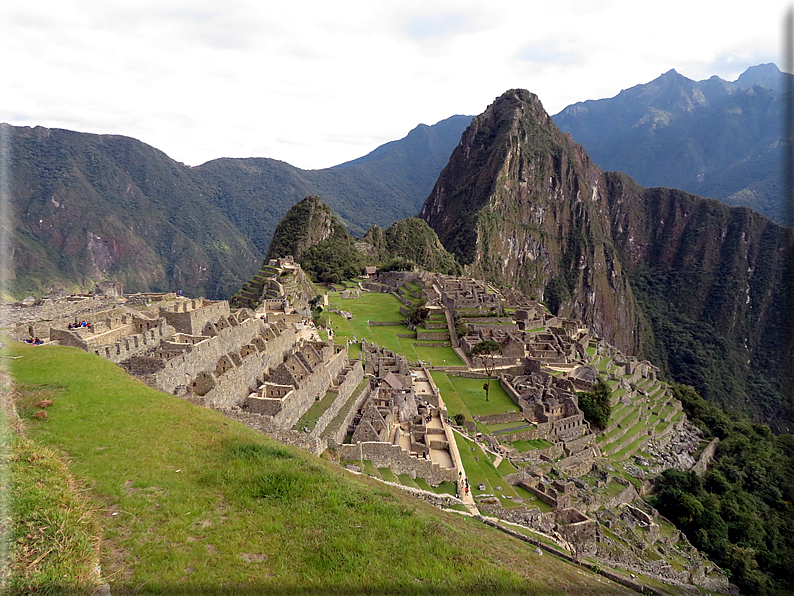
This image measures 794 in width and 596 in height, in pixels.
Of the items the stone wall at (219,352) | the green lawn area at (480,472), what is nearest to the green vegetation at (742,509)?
the green lawn area at (480,472)

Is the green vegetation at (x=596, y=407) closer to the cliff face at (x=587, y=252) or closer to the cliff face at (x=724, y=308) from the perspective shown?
the cliff face at (x=724, y=308)

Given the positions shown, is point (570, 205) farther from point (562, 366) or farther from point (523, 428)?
point (523, 428)

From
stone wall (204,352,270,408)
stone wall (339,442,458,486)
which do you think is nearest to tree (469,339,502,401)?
stone wall (339,442,458,486)

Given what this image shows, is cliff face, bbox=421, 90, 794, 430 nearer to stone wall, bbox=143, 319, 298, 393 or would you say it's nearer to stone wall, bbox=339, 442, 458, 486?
stone wall, bbox=143, 319, 298, 393

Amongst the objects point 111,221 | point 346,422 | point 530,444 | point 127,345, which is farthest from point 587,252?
point 127,345

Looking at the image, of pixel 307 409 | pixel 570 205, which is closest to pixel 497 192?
pixel 570 205

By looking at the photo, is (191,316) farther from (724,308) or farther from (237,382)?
(724,308)
